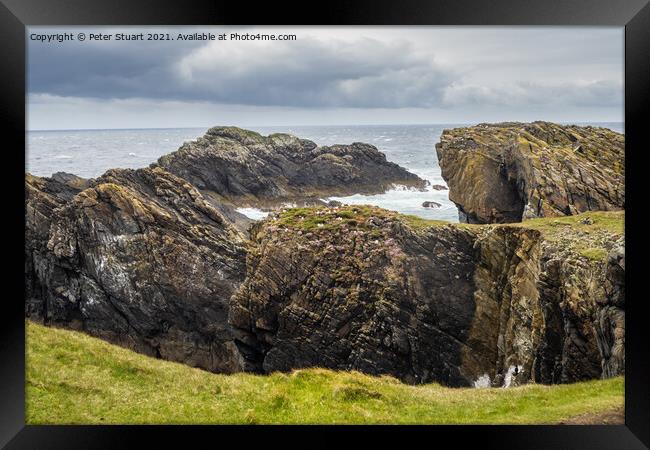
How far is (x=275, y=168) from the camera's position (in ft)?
74.5

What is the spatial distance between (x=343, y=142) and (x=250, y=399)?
11.1 metres

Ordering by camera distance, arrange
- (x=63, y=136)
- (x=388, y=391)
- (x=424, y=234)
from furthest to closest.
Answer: (x=424, y=234) → (x=63, y=136) → (x=388, y=391)

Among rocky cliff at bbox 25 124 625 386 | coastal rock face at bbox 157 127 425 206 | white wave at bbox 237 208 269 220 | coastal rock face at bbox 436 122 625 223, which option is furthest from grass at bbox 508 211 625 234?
white wave at bbox 237 208 269 220

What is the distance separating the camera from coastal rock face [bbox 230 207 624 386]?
18047 mm

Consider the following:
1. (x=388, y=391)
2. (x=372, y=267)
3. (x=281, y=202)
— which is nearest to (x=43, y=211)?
(x=281, y=202)

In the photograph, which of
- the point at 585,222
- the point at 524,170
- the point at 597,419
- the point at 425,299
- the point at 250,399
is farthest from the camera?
the point at 524,170

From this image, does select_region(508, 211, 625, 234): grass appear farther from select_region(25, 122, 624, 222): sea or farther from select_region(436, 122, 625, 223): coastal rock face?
select_region(25, 122, 624, 222): sea

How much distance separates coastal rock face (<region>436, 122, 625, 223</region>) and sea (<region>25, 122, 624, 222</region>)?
0.68 meters

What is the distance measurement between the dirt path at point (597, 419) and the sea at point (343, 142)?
882 centimetres
